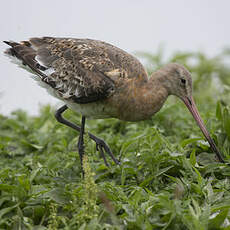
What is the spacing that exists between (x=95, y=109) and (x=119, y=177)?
89 centimetres

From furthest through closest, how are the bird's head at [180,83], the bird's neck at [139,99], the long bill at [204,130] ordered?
the bird's head at [180,83], the bird's neck at [139,99], the long bill at [204,130]

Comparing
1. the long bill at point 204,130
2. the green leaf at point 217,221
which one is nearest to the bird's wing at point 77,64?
the long bill at point 204,130

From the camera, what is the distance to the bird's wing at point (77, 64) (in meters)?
4.98

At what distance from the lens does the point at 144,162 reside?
4645 millimetres

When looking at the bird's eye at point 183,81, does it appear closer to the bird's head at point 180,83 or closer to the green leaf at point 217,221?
the bird's head at point 180,83

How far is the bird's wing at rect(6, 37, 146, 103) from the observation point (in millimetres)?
4984

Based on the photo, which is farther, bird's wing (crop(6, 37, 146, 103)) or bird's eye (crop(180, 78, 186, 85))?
bird's eye (crop(180, 78, 186, 85))

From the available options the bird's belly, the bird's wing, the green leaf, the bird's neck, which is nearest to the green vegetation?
the green leaf

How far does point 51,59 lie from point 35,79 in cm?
38

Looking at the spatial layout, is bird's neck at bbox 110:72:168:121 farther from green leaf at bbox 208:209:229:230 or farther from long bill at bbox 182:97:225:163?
green leaf at bbox 208:209:229:230

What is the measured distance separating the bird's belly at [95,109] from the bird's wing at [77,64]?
0.09 meters

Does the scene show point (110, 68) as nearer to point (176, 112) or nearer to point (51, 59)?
point (51, 59)

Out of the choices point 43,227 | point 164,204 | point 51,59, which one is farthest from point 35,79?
point 164,204

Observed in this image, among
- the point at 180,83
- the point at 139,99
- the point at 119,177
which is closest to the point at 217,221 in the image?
the point at 119,177
